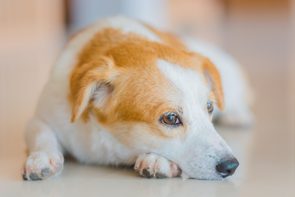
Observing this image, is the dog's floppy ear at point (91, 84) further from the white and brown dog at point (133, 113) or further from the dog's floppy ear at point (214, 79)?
the dog's floppy ear at point (214, 79)

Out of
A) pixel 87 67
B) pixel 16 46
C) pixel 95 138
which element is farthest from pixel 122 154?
pixel 16 46

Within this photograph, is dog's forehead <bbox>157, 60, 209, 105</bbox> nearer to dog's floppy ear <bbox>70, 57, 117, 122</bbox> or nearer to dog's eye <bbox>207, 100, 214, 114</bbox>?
dog's eye <bbox>207, 100, 214, 114</bbox>

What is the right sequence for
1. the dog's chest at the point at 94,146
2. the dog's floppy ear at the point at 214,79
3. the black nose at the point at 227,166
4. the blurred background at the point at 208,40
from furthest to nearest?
1. the blurred background at the point at 208,40
2. the dog's floppy ear at the point at 214,79
3. the dog's chest at the point at 94,146
4. the black nose at the point at 227,166

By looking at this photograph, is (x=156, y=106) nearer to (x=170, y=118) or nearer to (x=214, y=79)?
(x=170, y=118)

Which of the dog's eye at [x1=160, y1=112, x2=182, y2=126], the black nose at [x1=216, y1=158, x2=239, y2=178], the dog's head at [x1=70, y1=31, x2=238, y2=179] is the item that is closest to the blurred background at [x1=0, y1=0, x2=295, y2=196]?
the black nose at [x1=216, y1=158, x2=239, y2=178]

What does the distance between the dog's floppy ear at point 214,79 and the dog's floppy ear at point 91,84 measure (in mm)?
369

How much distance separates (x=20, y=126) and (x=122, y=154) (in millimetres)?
1058

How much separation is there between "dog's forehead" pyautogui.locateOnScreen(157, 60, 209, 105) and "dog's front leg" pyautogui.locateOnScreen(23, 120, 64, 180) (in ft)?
1.47

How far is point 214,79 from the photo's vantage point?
2.33 meters

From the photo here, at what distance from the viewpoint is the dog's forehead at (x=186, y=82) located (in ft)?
6.78

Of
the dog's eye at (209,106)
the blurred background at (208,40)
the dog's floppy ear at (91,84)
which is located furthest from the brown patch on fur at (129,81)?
the blurred background at (208,40)

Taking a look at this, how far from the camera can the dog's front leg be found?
2.04m

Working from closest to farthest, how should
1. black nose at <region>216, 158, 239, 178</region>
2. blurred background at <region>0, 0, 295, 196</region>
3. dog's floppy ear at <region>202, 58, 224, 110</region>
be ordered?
black nose at <region>216, 158, 239, 178</region>
dog's floppy ear at <region>202, 58, 224, 110</region>
blurred background at <region>0, 0, 295, 196</region>

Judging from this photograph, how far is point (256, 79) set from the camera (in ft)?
16.6
